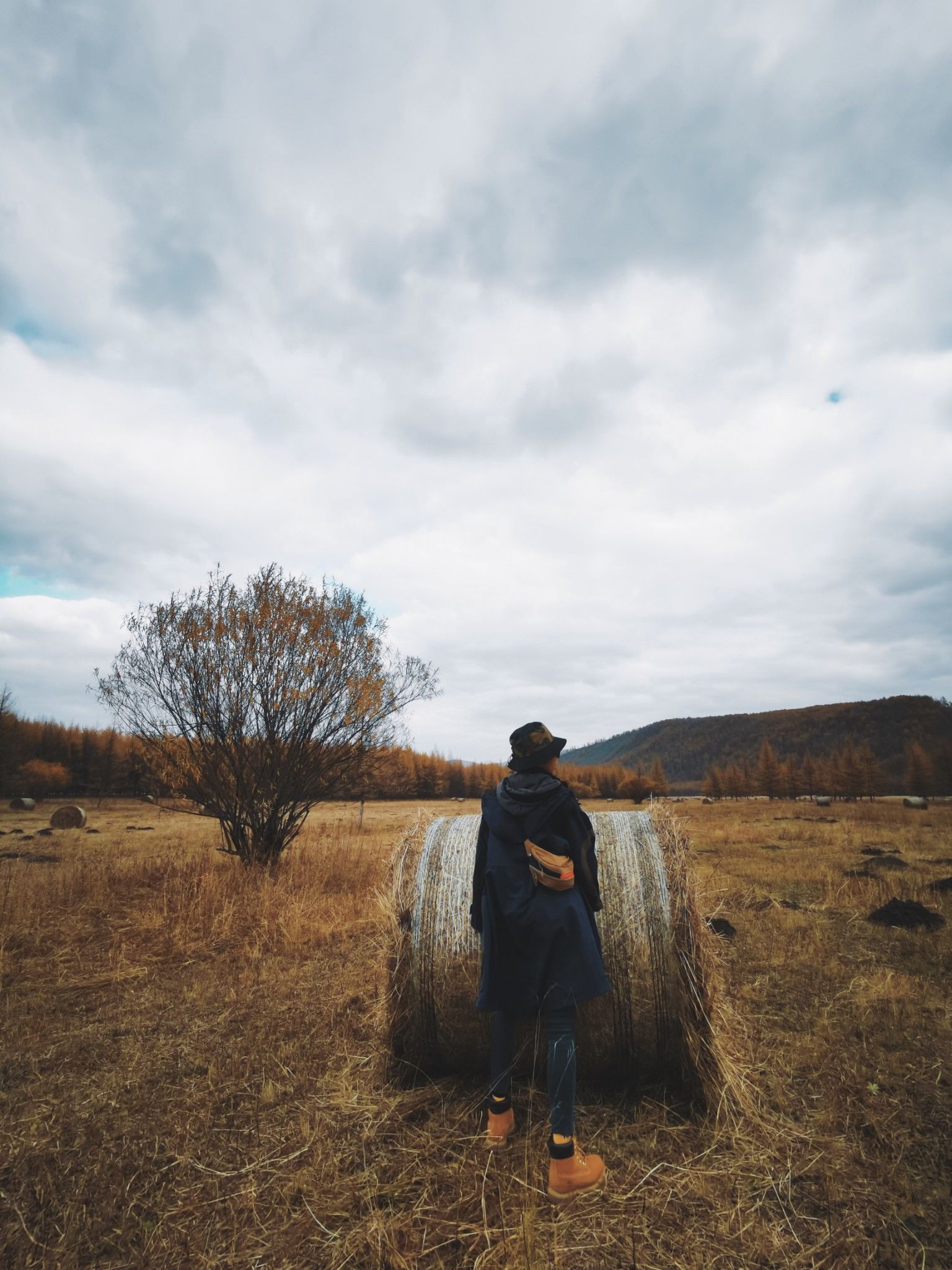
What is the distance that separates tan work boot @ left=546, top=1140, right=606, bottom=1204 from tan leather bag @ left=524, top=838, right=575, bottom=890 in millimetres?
1119

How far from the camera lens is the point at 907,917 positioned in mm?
7148

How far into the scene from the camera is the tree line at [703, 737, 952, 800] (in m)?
62.0

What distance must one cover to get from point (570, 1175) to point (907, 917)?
6.34 m

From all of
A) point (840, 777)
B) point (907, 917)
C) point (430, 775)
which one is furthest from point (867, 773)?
point (907, 917)

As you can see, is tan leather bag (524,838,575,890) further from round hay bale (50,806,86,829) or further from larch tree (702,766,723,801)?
larch tree (702,766,723,801)

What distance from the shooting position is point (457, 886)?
3986 mm

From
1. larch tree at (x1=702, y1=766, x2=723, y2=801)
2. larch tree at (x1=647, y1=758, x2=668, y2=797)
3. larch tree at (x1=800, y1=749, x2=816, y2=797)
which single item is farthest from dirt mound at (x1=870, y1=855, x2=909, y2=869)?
larch tree at (x1=702, y1=766, x2=723, y2=801)

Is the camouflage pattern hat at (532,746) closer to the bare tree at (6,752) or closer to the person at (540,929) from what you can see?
the person at (540,929)

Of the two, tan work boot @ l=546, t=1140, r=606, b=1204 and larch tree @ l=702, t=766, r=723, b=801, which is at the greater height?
larch tree @ l=702, t=766, r=723, b=801

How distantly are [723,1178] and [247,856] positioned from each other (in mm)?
9851

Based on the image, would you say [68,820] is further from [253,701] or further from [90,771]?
[90,771]

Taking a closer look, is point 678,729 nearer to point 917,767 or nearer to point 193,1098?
point 917,767

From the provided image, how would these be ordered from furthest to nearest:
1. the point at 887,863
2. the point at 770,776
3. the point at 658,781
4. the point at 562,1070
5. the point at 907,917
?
the point at 658,781
the point at 770,776
the point at 887,863
the point at 907,917
the point at 562,1070

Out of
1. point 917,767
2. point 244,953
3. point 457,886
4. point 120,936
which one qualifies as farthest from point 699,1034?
point 917,767
